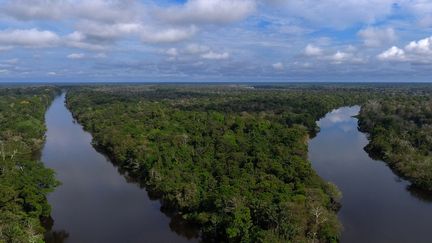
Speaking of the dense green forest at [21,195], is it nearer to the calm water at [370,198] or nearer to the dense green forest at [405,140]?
the calm water at [370,198]

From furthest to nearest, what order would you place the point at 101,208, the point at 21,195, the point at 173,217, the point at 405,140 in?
the point at 405,140 → the point at 101,208 → the point at 173,217 → the point at 21,195

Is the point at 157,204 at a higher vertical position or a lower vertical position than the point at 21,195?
lower

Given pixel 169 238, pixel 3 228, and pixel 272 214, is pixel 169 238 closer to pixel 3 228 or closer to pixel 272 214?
pixel 272 214

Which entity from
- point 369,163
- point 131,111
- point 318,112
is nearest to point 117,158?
point 369,163

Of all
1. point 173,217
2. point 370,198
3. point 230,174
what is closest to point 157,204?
point 173,217

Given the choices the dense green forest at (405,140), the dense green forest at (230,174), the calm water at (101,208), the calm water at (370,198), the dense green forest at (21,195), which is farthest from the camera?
the dense green forest at (405,140)

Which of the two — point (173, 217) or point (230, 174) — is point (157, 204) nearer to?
point (173, 217)

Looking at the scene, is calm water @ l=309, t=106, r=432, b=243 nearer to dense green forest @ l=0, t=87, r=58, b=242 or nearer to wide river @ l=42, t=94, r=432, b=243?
wide river @ l=42, t=94, r=432, b=243

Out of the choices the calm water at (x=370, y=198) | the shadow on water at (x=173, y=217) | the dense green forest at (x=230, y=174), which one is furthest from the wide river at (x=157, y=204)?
the dense green forest at (x=230, y=174)
